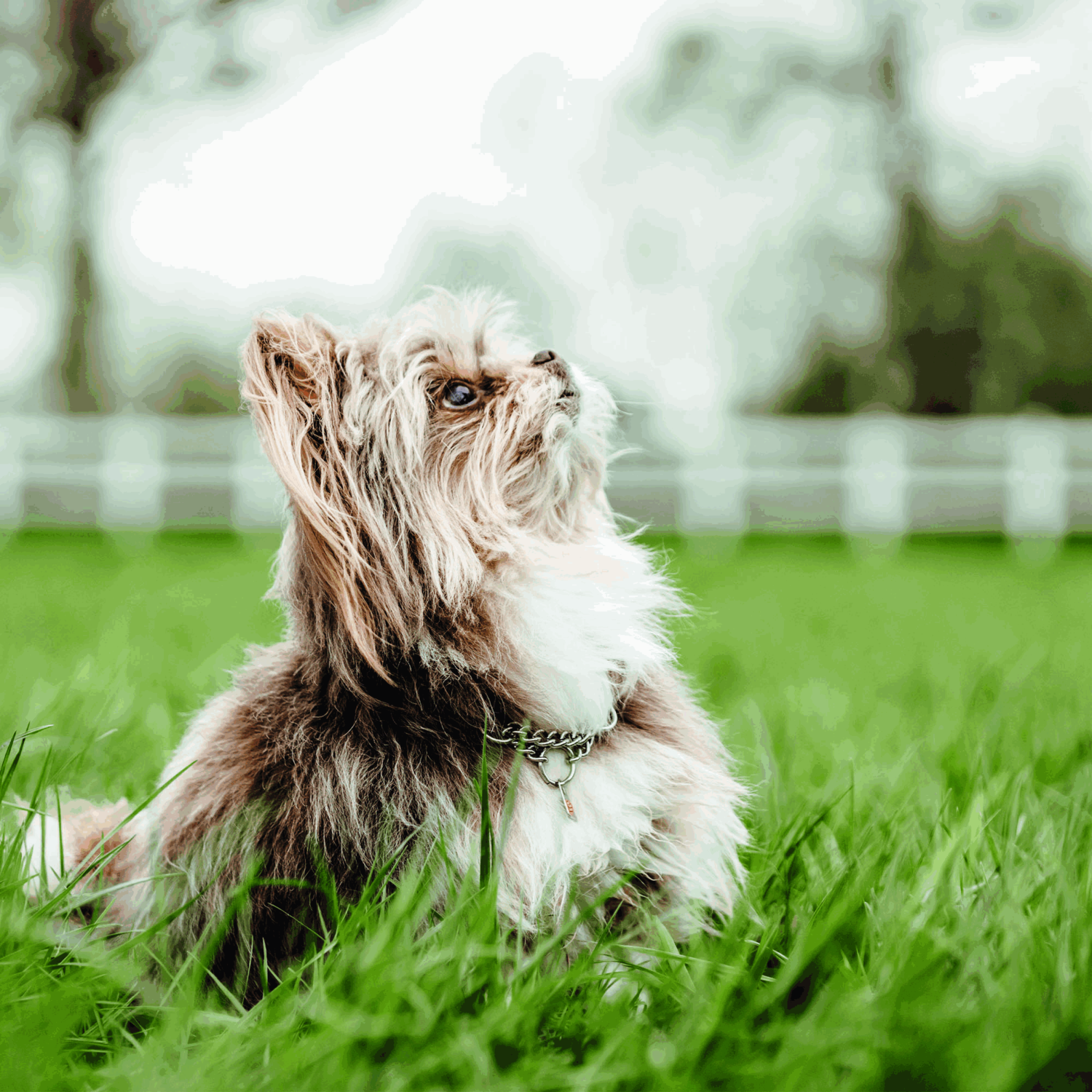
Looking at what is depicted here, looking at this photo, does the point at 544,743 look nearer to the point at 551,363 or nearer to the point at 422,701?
the point at 422,701

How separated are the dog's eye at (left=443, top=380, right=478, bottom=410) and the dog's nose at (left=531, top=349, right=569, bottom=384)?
0.65 feet

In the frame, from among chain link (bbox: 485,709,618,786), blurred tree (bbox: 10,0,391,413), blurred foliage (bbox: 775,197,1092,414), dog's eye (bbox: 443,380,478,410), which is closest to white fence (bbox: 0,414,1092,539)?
blurred tree (bbox: 10,0,391,413)

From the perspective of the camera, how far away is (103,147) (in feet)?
48.5

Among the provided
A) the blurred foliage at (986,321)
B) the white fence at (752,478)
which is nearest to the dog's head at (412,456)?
the white fence at (752,478)

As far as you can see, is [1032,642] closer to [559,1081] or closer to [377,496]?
[377,496]

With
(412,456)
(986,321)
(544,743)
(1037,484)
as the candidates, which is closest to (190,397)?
(986,321)

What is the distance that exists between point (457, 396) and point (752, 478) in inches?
435

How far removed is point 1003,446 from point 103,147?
13563 mm

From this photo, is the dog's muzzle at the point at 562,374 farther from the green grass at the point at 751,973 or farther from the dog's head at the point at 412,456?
the green grass at the point at 751,973

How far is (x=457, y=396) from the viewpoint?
2459mm

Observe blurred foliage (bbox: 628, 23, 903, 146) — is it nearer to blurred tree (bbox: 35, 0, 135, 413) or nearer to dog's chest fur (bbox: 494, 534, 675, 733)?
blurred tree (bbox: 35, 0, 135, 413)

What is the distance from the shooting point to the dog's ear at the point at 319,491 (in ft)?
6.74

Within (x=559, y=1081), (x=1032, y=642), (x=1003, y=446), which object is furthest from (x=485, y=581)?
(x=1003, y=446)

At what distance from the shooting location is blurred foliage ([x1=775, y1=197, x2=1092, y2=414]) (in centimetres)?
2267
